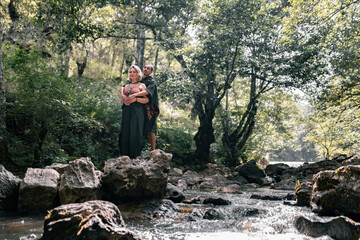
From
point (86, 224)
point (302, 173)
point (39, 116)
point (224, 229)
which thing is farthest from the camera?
point (302, 173)

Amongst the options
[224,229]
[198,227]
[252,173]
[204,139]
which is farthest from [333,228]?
[204,139]

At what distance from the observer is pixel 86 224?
7.95ft

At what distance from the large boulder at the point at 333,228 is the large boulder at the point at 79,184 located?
113 inches

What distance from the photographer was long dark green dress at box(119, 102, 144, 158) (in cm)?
600

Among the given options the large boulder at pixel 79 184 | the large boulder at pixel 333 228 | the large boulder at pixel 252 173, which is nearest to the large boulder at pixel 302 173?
the large boulder at pixel 252 173

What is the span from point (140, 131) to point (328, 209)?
3775 mm

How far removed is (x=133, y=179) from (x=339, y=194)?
124 inches

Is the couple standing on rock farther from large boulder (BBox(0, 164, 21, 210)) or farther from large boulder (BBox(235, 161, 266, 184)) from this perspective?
large boulder (BBox(235, 161, 266, 184))

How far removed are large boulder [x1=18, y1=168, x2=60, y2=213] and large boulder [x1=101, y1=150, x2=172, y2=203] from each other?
0.88m

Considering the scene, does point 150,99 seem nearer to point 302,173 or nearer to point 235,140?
point 302,173

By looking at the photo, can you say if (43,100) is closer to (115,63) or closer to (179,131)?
(179,131)

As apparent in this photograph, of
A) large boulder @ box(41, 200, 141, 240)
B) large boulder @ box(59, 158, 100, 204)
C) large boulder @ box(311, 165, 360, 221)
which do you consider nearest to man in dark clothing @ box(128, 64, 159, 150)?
large boulder @ box(59, 158, 100, 204)

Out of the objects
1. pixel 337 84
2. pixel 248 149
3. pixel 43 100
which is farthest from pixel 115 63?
pixel 43 100

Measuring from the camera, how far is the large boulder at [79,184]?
12.9 ft
